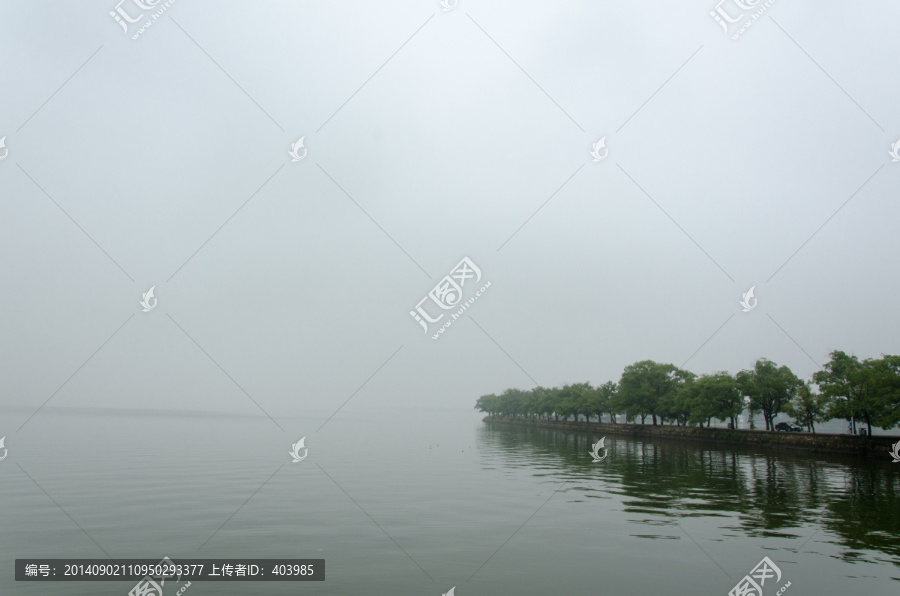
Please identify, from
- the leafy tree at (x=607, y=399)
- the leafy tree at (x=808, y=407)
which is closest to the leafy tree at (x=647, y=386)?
the leafy tree at (x=607, y=399)

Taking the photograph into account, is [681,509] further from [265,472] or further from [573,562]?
[265,472]

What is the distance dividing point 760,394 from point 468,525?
2697 inches

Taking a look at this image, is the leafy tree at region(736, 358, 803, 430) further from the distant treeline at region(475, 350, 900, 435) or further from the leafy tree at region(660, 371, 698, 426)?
the leafy tree at region(660, 371, 698, 426)

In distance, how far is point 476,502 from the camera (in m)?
24.6

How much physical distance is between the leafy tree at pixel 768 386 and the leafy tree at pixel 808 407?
3065 mm

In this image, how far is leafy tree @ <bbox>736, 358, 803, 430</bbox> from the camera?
241 feet

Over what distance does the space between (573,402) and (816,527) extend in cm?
10658

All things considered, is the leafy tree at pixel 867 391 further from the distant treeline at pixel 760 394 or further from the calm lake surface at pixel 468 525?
the calm lake surface at pixel 468 525

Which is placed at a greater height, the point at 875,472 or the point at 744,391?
the point at 744,391

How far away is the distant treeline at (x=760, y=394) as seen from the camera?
5392 cm

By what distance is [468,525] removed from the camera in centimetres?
1988

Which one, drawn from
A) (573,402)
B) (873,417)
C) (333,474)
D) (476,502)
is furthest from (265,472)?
(573,402)

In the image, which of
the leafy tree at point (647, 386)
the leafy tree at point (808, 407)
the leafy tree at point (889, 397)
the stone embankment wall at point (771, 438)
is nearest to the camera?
the leafy tree at point (889, 397)

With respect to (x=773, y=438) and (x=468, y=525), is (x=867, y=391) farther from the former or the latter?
(x=468, y=525)
